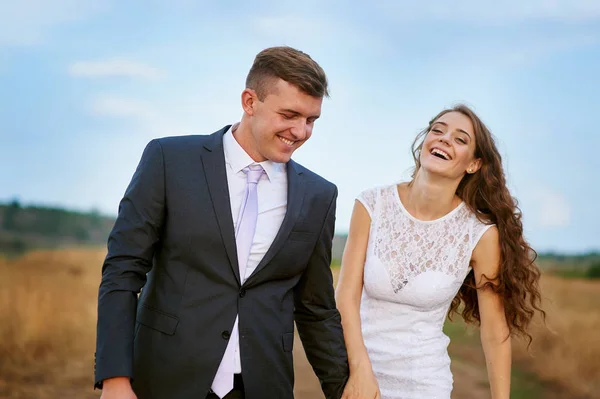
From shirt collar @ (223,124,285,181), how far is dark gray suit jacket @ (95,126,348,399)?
5 centimetres

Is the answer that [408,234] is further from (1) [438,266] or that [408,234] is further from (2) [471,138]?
(2) [471,138]

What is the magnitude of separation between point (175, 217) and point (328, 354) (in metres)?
0.84

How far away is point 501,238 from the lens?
337 cm

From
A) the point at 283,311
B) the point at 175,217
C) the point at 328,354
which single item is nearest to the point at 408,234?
the point at 328,354

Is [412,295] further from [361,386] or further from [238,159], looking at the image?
[238,159]

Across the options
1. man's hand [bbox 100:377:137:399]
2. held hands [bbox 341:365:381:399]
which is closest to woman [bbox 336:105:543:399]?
held hands [bbox 341:365:381:399]

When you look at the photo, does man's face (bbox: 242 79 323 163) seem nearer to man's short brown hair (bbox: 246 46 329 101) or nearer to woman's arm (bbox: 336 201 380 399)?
man's short brown hair (bbox: 246 46 329 101)

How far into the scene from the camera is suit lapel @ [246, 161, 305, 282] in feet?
8.07

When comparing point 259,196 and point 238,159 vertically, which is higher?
point 238,159

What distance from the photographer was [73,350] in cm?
793

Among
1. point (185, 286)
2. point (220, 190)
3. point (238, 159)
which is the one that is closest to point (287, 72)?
point (238, 159)

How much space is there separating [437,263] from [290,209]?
1022 millimetres

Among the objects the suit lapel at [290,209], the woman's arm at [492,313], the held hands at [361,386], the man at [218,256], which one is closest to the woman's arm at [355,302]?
the held hands at [361,386]

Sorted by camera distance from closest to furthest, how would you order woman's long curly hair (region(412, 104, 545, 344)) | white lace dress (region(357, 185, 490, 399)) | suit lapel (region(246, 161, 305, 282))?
1. suit lapel (region(246, 161, 305, 282))
2. white lace dress (region(357, 185, 490, 399))
3. woman's long curly hair (region(412, 104, 545, 344))
